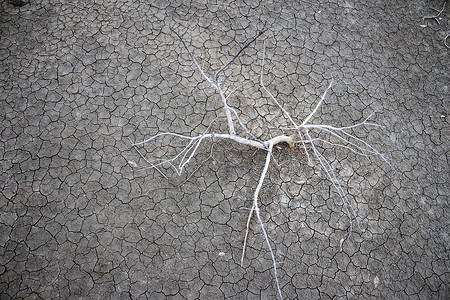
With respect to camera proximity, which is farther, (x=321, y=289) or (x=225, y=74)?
(x=225, y=74)

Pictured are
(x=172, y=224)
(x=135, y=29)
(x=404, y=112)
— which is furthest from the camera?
(x=135, y=29)

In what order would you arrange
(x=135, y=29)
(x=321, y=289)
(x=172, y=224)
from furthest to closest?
(x=135, y=29) → (x=172, y=224) → (x=321, y=289)

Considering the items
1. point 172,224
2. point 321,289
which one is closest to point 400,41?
point 321,289

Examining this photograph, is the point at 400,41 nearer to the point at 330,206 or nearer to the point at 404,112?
the point at 404,112

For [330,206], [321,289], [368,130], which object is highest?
[368,130]

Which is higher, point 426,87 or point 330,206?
point 426,87

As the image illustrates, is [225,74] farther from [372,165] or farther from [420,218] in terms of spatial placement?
[420,218]
